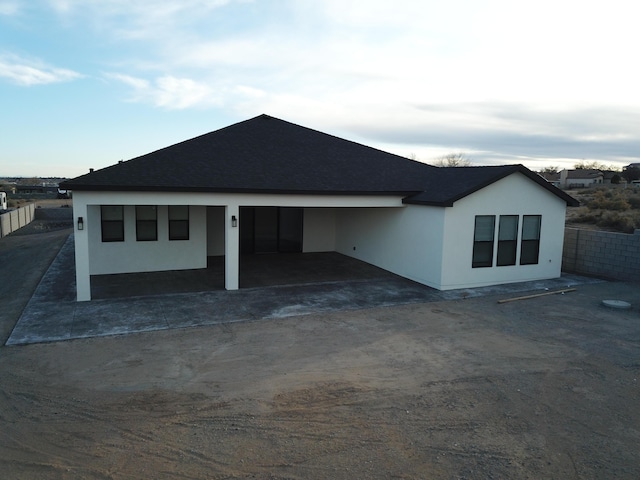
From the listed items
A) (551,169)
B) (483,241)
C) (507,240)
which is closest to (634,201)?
(507,240)

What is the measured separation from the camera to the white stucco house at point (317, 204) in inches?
478

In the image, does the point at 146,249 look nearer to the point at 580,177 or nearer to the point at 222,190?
the point at 222,190

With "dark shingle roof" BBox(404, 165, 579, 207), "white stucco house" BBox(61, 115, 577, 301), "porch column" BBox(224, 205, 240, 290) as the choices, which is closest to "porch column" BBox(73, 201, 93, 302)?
"white stucco house" BBox(61, 115, 577, 301)

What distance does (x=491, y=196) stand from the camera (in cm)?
1365

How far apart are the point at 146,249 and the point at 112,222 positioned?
1317mm

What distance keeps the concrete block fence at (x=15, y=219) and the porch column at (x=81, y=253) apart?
18.1 meters

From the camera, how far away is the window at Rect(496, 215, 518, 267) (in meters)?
14.1

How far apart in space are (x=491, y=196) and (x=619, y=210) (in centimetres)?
2269

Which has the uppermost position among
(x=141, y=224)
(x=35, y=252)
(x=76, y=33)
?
(x=76, y=33)

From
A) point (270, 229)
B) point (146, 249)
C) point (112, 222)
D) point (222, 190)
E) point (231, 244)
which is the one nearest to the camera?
point (222, 190)

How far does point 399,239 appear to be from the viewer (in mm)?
15352

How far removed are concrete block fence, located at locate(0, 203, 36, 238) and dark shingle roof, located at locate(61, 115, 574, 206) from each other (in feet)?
57.3

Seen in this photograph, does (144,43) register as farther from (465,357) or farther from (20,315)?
(465,357)

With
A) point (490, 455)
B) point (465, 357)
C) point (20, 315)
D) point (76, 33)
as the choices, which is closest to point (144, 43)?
point (76, 33)
